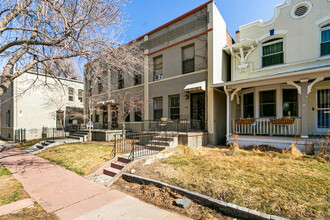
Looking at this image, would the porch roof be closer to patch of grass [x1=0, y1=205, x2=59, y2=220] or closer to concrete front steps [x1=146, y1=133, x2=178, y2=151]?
concrete front steps [x1=146, y1=133, x2=178, y2=151]

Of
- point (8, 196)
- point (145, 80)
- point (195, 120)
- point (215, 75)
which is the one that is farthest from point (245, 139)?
point (8, 196)

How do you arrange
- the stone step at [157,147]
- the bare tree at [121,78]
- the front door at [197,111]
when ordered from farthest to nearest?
the front door at [197,111] → the stone step at [157,147] → the bare tree at [121,78]

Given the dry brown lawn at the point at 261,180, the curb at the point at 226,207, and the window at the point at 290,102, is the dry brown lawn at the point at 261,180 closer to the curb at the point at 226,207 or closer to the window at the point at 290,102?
the curb at the point at 226,207

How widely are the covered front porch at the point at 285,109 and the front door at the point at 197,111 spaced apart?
4.75ft

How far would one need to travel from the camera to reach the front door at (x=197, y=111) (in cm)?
953

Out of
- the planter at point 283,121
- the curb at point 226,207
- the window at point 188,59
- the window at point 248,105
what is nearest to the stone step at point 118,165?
the curb at point 226,207

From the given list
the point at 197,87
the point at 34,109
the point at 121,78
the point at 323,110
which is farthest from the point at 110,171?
the point at 34,109

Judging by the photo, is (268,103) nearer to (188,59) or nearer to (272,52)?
(272,52)

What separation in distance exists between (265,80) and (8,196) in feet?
33.1

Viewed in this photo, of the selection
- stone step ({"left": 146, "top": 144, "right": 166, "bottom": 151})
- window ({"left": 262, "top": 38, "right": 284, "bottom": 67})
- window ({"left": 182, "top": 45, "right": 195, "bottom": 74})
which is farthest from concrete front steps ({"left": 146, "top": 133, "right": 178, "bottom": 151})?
window ({"left": 262, "top": 38, "right": 284, "bottom": 67})

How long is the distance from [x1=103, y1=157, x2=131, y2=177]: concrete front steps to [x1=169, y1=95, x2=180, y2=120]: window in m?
5.04

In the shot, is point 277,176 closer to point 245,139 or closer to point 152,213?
point 152,213

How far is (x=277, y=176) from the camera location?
412 cm

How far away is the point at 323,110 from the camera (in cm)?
792
